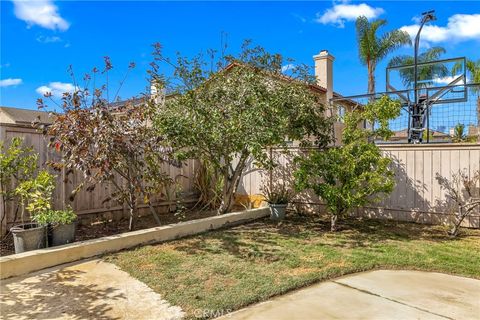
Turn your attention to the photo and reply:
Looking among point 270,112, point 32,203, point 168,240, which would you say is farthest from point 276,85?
point 32,203

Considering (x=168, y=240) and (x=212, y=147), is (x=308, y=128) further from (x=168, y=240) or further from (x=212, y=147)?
(x=168, y=240)

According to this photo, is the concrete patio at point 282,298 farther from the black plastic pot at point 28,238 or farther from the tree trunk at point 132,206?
the tree trunk at point 132,206

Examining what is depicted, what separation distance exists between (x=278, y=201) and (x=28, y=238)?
14.8 ft

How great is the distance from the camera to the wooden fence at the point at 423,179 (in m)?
6.30

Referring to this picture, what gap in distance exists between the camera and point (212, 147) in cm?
671

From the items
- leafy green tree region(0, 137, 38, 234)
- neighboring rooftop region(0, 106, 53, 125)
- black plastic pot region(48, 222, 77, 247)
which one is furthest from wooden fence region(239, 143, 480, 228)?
neighboring rooftop region(0, 106, 53, 125)

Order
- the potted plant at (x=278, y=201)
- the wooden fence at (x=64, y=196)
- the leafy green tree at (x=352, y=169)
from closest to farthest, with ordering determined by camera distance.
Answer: the wooden fence at (x=64, y=196)
the leafy green tree at (x=352, y=169)
the potted plant at (x=278, y=201)

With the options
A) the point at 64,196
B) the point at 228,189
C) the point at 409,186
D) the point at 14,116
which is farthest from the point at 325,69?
the point at 14,116

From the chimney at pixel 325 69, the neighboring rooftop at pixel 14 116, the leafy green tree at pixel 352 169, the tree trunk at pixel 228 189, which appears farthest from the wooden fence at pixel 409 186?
the chimney at pixel 325 69

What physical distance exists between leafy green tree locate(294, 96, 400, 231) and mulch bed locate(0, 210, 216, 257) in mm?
2481

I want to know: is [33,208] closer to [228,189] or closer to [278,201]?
[228,189]

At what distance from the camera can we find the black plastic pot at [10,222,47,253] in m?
4.51

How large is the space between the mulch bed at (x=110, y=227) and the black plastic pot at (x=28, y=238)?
0.35m

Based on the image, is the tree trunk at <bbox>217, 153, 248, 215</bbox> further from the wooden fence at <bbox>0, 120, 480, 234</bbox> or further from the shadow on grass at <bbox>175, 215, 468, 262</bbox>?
the wooden fence at <bbox>0, 120, 480, 234</bbox>
